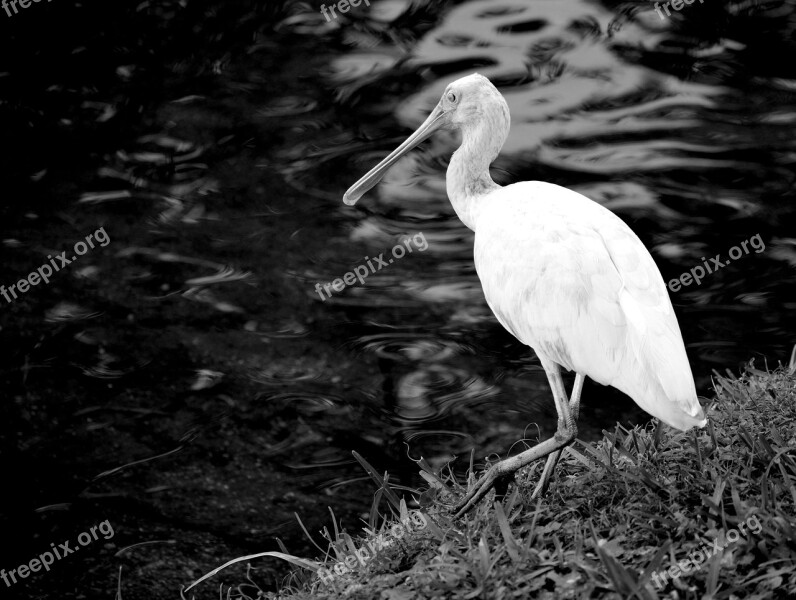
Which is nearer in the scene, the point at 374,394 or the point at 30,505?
the point at 30,505

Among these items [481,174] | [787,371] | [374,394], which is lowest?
[374,394]

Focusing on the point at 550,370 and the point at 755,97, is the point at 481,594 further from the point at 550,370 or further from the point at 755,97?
the point at 755,97

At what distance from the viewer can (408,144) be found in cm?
564

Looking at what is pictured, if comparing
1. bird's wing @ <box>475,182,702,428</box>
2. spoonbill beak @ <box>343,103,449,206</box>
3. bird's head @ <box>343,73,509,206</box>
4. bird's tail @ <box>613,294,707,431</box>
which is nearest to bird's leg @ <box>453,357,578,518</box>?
bird's wing @ <box>475,182,702,428</box>

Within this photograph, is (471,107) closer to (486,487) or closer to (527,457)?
(527,457)

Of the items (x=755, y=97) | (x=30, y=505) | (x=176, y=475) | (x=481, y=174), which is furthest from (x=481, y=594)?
(x=755, y=97)

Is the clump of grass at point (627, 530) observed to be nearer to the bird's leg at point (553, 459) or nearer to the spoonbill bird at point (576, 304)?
the bird's leg at point (553, 459)

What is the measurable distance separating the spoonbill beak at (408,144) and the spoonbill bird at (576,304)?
2.20ft

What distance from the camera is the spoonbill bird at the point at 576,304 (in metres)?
4.00

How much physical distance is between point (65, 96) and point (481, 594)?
8519mm

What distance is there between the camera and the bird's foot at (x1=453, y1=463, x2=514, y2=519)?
434 centimetres

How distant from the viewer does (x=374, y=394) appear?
7582 mm

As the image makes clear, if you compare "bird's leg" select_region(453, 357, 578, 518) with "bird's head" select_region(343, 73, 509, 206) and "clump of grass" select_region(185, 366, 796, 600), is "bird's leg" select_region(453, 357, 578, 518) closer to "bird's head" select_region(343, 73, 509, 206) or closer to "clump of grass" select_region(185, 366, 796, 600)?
"clump of grass" select_region(185, 366, 796, 600)

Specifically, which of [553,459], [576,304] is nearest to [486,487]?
[553,459]
